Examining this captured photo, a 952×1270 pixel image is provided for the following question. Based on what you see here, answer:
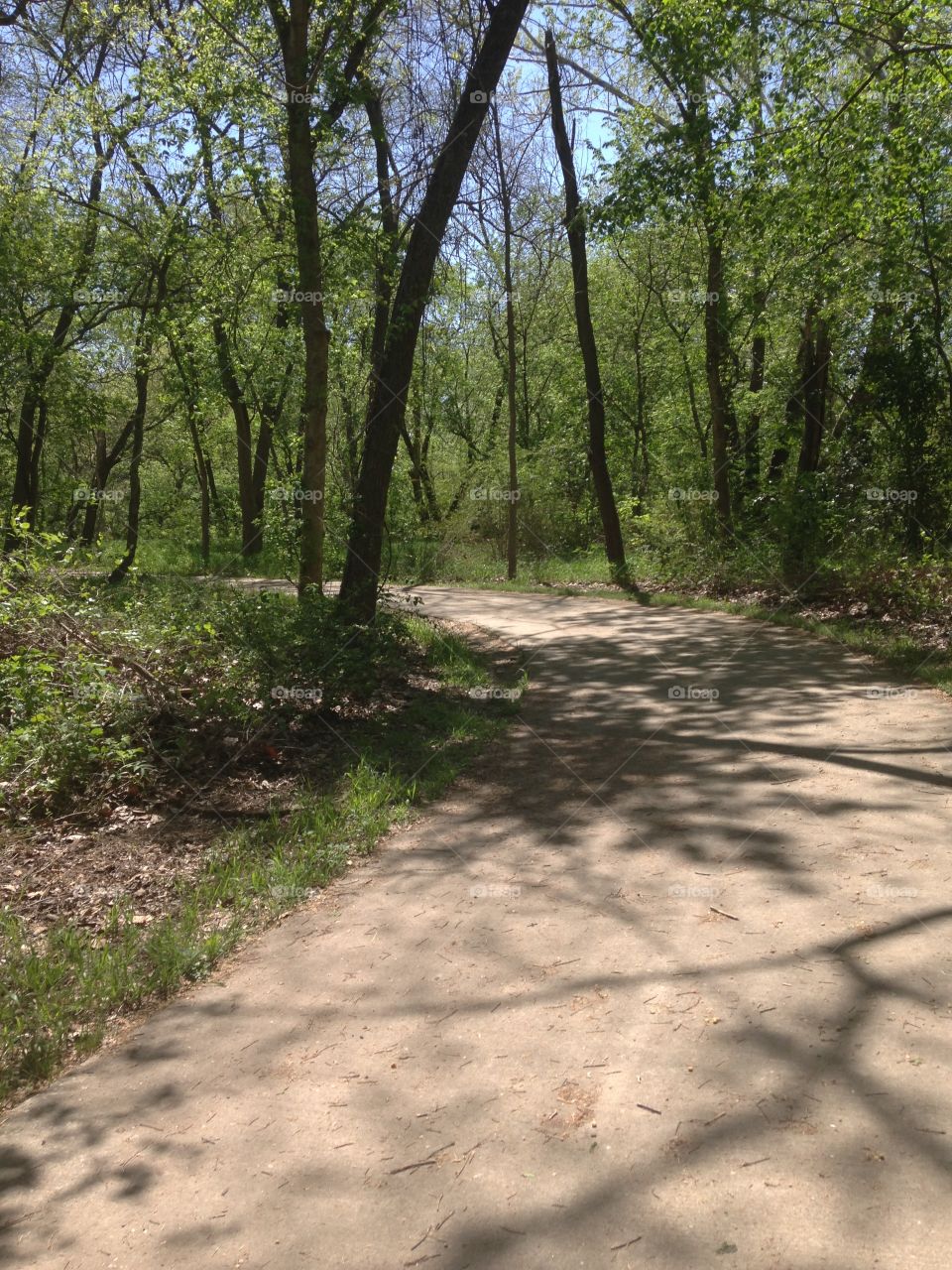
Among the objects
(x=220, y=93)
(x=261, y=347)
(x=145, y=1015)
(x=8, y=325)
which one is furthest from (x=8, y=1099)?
(x=8, y=325)

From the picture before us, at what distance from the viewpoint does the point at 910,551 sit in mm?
13750

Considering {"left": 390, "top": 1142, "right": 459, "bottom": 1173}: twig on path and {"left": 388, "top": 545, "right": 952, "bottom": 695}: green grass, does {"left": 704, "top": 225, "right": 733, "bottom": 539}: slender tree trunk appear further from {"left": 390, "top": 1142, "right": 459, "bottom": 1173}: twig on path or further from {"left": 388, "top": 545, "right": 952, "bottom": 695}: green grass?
{"left": 390, "top": 1142, "right": 459, "bottom": 1173}: twig on path

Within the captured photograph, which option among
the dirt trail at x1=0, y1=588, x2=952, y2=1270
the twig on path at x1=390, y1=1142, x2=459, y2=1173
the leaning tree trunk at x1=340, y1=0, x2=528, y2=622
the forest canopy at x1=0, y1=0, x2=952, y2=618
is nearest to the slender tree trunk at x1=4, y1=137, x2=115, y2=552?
the forest canopy at x1=0, y1=0, x2=952, y2=618

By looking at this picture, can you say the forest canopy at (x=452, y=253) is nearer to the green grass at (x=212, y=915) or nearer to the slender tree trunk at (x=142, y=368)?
the slender tree trunk at (x=142, y=368)

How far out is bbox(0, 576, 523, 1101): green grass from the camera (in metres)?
3.90

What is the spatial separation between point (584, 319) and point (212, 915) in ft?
57.8

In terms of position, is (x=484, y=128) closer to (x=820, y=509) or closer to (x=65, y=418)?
(x=820, y=509)

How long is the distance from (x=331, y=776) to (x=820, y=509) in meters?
10.8

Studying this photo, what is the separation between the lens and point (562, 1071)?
3.32m

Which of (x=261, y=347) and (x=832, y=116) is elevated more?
(x=832, y=116)

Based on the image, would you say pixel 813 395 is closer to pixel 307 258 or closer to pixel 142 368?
pixel 307 258

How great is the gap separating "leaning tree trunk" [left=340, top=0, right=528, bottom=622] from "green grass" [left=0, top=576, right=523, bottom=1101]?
2636mm

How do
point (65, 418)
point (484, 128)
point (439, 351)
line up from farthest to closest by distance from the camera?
1. point (439, 351)
2. point (65, 418)
3. point (484, 128)

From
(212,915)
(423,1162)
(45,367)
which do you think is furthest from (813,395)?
(423,1162)
